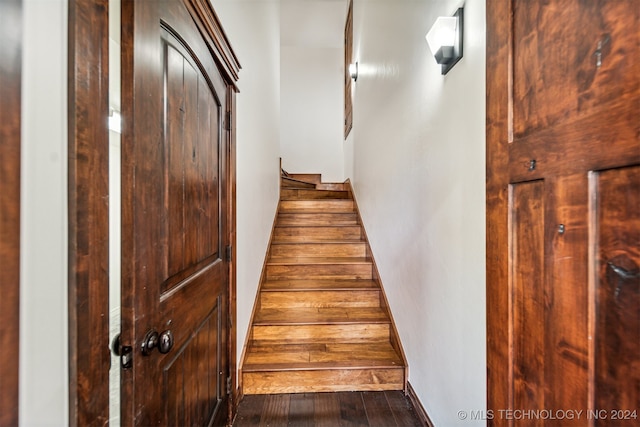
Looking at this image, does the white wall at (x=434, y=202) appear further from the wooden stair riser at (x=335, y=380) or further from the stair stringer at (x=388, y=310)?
the wooden stair riser at (x=335, y=380)

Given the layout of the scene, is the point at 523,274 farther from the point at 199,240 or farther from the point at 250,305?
the point at 250,305

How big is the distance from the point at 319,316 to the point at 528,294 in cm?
162

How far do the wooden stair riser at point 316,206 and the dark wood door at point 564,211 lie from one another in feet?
9.02

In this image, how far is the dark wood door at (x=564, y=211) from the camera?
0.47 meters

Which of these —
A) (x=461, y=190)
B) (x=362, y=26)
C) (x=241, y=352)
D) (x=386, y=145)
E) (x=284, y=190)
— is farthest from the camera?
(x=284, y=190)

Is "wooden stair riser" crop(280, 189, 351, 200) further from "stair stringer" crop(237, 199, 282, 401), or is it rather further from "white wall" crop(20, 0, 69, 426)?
"white wall" crop(20, 0, 69, 426)

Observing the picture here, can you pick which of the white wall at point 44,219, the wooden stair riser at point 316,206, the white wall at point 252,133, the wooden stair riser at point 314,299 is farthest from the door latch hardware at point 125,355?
the wooden stair riser at point 316,206

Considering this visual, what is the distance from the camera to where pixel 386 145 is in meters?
2.16

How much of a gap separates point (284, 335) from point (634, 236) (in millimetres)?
1911

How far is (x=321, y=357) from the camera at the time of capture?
A: 72.2 inches

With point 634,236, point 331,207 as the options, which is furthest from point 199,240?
point 331,207

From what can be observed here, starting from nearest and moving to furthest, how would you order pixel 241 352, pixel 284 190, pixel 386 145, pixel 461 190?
pixel 461 190
pixel 241 352
pixel 386 145
pixel 284 190

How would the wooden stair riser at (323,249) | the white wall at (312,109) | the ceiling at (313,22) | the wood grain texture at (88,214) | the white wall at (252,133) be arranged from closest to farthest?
the wood grain texture at (88,214), the white wall at (252,133), the wooden stair riser at (323,249), the ceiling at (313,22), the white wall at (312,109)

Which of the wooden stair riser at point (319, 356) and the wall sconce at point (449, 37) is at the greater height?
the wall sconce at point (449, 37)
